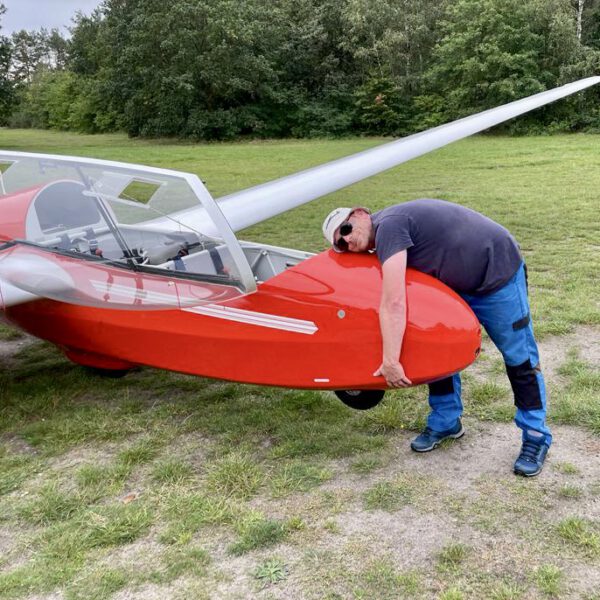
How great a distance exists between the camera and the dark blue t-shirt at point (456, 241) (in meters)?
3.10

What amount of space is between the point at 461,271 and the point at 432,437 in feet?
3.68

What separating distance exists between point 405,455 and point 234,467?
1023mm

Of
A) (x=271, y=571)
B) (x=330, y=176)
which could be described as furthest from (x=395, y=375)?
(x=330, y=176)

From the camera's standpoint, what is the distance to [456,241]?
3.14 metres

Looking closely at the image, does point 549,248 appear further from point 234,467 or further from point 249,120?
point 249,120

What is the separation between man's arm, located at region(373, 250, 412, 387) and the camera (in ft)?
9.89

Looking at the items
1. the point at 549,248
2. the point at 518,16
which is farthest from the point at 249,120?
the point at 549,248

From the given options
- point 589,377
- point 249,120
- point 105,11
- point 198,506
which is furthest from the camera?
point 105,11

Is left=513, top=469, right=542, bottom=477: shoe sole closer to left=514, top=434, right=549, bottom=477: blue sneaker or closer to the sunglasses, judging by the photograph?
left=514, top=434, right=549, bottom=477: blue sneaker

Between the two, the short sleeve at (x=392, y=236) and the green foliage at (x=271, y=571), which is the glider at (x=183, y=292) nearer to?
the short sleeve at (x=392, y=236)

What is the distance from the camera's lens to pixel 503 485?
3.30 m

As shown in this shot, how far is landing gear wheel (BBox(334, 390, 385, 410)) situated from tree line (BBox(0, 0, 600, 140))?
28982mm

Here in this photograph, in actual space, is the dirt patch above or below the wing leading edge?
below

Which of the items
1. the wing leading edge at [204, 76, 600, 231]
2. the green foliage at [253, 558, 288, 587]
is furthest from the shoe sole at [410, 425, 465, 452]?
the wing leading edge at [204, 76, 600, 231]
